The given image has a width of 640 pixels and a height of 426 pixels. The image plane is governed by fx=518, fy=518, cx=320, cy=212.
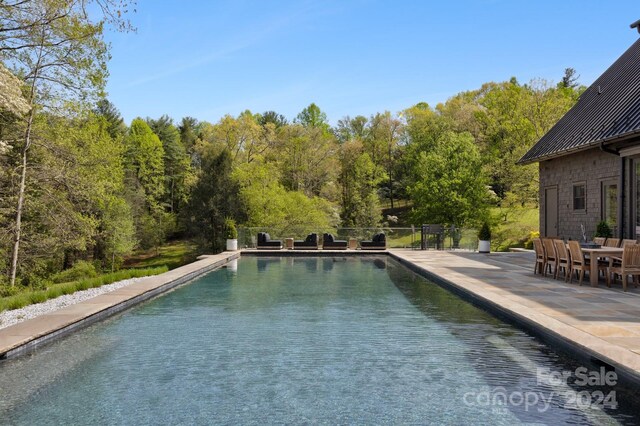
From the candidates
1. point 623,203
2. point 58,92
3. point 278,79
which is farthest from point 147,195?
point 623,203

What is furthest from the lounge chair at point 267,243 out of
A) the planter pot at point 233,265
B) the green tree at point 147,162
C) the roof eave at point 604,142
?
the green tree at point 147,162

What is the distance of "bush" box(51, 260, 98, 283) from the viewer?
25308mm

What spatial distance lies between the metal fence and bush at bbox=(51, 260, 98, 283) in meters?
8.47

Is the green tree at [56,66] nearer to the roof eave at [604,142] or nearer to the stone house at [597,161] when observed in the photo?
the roof eave at [604,142]

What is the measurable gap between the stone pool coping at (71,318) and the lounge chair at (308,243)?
11.4 meters

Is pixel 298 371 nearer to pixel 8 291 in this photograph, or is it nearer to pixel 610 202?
pixel 610 202

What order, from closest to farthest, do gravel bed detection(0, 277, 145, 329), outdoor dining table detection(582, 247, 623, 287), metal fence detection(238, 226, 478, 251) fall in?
gravel bed detection(0, 277, 145, 329) < outdoor dining table detection(582, 247, 623, 287) < metal fence detection(238, 226, 478, 251)

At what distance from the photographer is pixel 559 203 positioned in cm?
1686

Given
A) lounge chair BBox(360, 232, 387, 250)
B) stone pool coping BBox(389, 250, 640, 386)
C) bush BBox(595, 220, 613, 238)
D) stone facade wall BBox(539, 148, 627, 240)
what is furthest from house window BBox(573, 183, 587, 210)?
lounge chair BBox(360, 232, 387, 250)

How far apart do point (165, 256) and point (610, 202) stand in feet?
119

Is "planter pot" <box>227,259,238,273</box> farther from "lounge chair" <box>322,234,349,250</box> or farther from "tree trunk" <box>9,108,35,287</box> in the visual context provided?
"tree trunk" <box>9,108,35,287</box>

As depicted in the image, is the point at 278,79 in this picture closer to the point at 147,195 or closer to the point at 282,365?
the point at 147,195

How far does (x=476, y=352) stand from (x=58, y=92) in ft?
55.8

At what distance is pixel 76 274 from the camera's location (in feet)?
86.1
